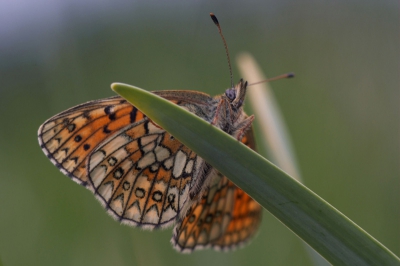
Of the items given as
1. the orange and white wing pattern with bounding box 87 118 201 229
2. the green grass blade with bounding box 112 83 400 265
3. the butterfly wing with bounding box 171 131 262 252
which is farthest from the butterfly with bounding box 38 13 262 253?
the green grass blade with bounding box 112 83 400 265

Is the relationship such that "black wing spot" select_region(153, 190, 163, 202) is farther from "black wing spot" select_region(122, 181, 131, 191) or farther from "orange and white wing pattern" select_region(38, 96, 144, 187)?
"orange and white wing pattern" select_region(38, 96, 144, 187)

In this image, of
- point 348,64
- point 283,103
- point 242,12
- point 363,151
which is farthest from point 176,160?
point 242,12

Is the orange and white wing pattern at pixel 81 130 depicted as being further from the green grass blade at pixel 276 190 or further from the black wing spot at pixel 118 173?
the green grass blade at pixel 276 190

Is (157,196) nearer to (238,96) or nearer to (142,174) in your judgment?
(142,174)

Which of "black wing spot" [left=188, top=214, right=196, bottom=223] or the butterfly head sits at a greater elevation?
the butterfly head

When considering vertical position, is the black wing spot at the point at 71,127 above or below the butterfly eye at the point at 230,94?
above

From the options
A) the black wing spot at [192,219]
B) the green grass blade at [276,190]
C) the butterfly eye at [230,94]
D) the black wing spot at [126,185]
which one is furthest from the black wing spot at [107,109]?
the green grass blade at [276,190]

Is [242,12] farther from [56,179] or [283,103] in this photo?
[56,179]
